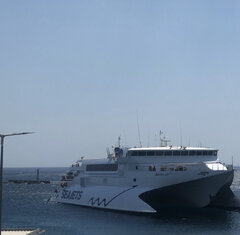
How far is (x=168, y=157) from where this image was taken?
52406mm

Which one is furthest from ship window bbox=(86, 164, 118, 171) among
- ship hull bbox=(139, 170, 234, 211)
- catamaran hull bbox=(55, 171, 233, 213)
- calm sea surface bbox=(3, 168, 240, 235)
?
ship hull bbox=(139, 170, 234, 211)

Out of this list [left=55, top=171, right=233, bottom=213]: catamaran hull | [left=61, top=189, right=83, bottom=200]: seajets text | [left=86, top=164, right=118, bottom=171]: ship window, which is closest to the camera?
[left=55, top=171, right=233, bottom=213]: catamaran hull

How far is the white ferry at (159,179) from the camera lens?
49.5 metres

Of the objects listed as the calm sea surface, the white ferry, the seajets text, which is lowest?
the calm sea surface

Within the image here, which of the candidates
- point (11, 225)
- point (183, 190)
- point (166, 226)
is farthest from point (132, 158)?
point (11, 225)

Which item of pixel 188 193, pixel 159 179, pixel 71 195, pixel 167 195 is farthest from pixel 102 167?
pixel 188 193

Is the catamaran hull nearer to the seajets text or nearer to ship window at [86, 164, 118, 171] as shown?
ship window at [86, 164, 118, 171]

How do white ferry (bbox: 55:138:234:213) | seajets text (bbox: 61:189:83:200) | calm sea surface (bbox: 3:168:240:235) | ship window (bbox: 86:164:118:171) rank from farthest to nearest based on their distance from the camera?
seajets text (bbox: 61:189:83:200) → ship window (bbox: 86:164:118:171) → white ferry (bbox: 55:138:234:213) → calm sea surface (bbox: 3:168:240:235)

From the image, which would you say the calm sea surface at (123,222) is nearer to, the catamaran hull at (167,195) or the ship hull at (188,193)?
the catamaran hull at (167,195)

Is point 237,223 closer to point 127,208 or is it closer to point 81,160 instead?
point 127,208

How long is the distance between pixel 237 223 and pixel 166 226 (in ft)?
26.6

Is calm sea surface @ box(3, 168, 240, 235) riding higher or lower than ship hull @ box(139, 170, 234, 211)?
lower

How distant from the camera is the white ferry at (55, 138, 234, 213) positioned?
49469mm

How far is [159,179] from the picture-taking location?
1962 inches
